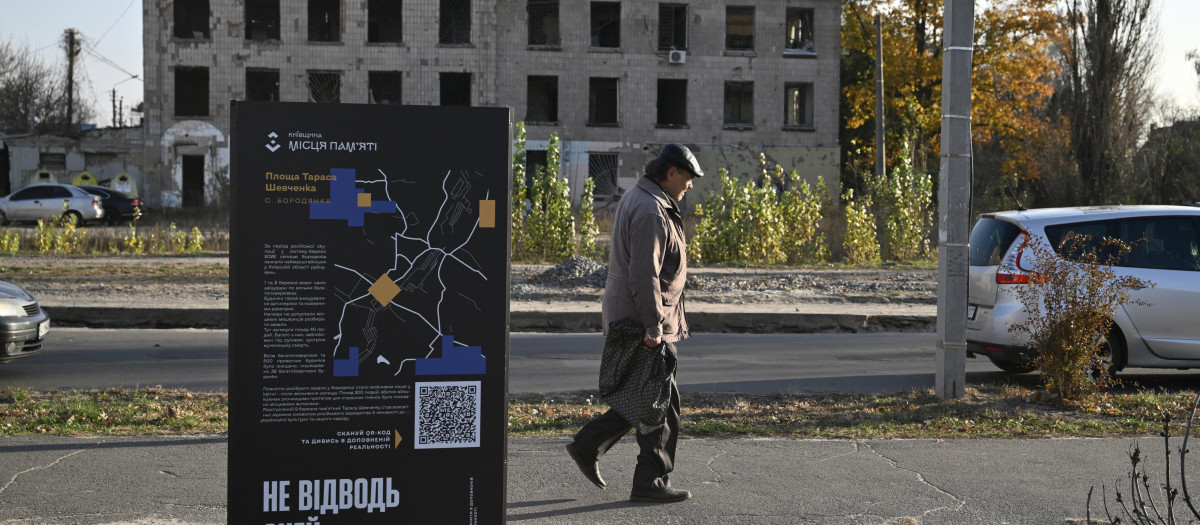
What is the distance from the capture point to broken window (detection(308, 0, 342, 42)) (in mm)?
42000

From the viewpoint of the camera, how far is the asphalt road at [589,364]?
9.30 meters

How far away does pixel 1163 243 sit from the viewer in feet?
31.4

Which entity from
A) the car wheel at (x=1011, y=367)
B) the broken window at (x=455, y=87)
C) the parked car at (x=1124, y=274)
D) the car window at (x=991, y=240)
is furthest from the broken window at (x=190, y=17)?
the parked car at (x=1124, y=274)

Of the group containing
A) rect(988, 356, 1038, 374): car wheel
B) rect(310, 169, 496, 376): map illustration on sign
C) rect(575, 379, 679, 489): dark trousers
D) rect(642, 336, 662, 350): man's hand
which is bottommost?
rect(988, 356, 1038, 374): car wheel

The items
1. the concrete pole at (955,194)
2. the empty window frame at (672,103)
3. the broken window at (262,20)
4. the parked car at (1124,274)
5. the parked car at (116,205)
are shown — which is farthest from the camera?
the empty window frame at (672,103)

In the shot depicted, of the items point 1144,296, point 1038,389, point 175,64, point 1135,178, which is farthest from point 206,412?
point 175,64

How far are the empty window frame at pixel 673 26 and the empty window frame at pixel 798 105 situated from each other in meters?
4.82

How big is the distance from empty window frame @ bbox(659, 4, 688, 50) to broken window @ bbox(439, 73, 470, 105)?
7.98m

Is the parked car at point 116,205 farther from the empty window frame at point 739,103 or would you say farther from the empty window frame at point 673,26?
the empty window frame at point 739,103

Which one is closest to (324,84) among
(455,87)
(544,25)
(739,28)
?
(455,87)

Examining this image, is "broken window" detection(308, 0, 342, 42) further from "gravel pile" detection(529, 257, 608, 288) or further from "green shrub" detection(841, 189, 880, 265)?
"gravel pile" detection(529, 257, 608, 288)

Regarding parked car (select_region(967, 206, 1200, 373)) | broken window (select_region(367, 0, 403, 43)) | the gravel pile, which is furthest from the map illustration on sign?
broken window (select_region(367, 0, 403, 43))

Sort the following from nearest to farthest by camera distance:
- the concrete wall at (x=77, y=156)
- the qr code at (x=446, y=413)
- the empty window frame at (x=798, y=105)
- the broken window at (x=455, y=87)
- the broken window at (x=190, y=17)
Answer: the qr code at (x=446, y=413)
the broken window at (x=190, y=17)
the broken window at (x=455, y=87)
the empty window frame at (x=798, y=105)
the concrete wall at (x=77, y=156)

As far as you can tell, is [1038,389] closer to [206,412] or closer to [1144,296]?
[1144,296]
